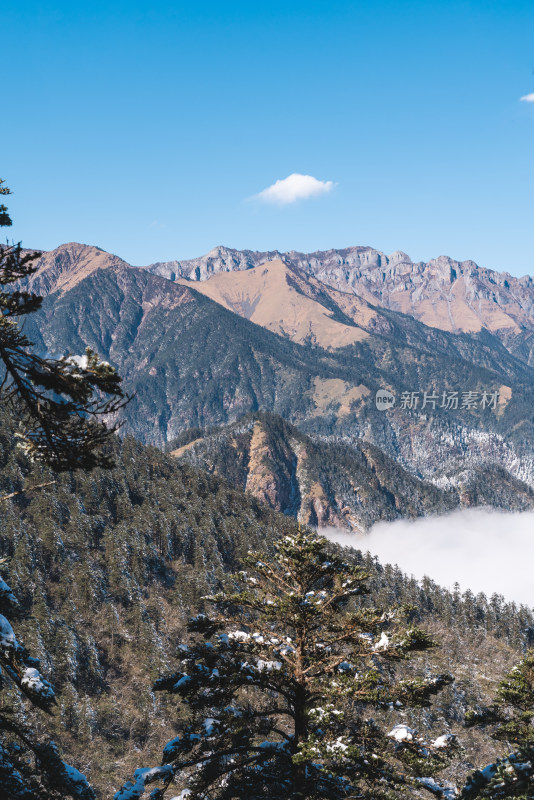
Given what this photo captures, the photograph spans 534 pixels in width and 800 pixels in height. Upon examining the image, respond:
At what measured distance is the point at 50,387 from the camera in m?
10.1

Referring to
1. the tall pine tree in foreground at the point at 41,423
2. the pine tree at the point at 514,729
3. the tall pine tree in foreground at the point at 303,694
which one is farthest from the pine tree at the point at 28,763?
A: the pine tree at the point at 514,729

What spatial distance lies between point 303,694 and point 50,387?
12247 mm

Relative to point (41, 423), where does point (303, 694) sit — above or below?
below

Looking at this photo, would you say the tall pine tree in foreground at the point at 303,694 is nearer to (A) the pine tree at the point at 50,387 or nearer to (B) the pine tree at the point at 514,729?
(B) the pine tree at the point at 514,729

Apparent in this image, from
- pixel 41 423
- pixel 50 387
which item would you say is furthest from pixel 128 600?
pixel 50 387

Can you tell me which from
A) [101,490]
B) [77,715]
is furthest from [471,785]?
[101,490]

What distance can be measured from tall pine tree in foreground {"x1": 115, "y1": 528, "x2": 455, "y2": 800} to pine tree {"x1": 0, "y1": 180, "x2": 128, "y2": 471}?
23.8 ft

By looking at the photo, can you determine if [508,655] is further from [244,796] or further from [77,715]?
[244,796]

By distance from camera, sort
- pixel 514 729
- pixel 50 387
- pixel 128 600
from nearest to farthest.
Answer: pixel 50 387 < pixel 514 729 < pixel 128 600

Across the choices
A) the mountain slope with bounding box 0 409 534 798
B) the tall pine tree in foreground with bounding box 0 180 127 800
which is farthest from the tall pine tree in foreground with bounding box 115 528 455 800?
the mountain slope with bounding box 0 409 534 798

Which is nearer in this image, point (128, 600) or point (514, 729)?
point (514, 729)

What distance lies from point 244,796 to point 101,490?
149m

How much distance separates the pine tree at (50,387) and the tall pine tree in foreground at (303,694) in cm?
726

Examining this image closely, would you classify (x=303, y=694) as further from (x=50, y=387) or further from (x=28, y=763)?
(x=50, y=387)
